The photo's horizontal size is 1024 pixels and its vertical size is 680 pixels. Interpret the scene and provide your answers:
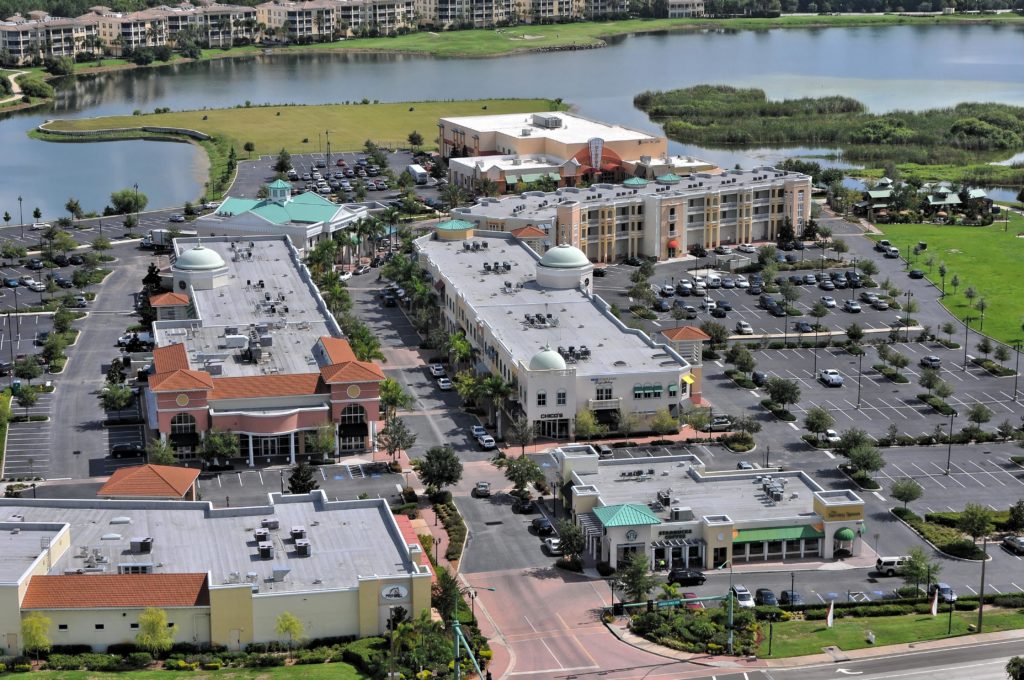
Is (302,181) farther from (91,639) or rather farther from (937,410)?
(91,639)

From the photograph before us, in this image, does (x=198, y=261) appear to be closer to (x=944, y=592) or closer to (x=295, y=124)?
(x=944, y=592)

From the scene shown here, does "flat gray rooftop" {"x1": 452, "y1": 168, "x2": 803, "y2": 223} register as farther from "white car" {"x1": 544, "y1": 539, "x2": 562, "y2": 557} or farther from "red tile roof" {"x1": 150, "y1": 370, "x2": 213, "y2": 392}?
"white car" {"x1": 544, "y1": 539, "x2": 562, "y2": 557}

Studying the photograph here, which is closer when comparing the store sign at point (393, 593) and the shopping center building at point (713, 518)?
the store sign at point (393, 593)

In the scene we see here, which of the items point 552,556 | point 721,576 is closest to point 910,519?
point 721,576

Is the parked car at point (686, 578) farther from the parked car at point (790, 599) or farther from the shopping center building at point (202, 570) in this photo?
the shopping center building at point (202, 570)

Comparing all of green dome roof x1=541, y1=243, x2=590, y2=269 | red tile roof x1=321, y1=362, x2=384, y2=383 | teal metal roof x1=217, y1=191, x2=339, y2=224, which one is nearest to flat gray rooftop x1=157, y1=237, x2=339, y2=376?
red tile roof x1=321, y1=362, x2=384, y2=383

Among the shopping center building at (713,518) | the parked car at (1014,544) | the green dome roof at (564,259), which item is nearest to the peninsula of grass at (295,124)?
the green dome roof at (564,259)
